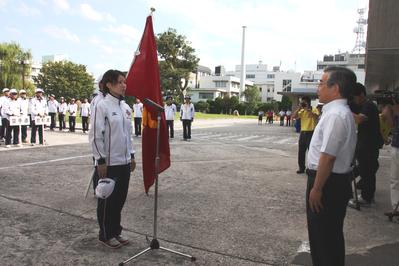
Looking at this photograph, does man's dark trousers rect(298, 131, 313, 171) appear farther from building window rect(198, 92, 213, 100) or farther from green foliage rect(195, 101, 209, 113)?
building window rect(198, 92, 213, 100)

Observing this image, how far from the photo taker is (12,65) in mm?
52031

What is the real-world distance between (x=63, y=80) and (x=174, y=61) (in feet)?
56.6

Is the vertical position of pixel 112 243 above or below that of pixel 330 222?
below

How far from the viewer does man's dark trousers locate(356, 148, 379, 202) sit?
22.0 feet

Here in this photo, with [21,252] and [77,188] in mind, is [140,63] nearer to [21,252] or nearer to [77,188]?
[21,252]

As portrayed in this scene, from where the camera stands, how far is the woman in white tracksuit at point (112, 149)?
4.33 meters

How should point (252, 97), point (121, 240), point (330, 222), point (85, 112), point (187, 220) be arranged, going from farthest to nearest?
point (252, 97) < point (85, 112) < point (187, 220) < point (121, 240) < point (330, 222)

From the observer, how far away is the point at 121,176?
454cm

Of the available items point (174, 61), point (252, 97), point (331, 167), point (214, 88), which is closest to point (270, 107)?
point (252, 97)

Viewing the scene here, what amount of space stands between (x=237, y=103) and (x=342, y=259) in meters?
70.6

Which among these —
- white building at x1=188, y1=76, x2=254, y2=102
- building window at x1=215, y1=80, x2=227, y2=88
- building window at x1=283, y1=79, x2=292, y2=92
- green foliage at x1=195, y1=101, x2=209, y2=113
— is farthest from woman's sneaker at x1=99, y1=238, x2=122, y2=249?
building window at x1=283, y1=79, x2=292, y2=92

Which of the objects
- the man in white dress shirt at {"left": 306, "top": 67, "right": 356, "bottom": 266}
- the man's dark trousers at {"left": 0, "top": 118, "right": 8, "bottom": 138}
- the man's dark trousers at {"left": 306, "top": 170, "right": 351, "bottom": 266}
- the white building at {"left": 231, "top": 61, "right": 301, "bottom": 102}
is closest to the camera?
the man in white dress shirt at {"left": 306, "top": 67, "right": 356, "bottom": 266}

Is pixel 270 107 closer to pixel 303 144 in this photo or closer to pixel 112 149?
pixel 303 144

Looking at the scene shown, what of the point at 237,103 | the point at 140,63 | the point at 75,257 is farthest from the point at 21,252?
the point at 237,103
